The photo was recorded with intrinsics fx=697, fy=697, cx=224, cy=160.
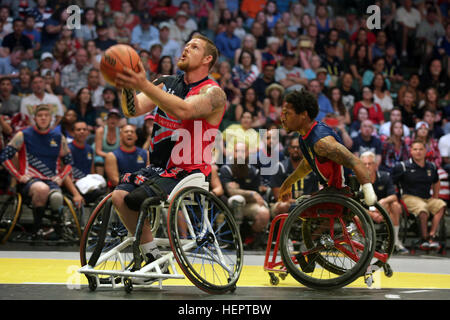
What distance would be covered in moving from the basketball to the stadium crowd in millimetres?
4567

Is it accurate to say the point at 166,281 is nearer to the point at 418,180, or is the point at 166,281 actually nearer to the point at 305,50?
the point at 418,180

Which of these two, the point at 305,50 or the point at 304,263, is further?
the point at 305,50

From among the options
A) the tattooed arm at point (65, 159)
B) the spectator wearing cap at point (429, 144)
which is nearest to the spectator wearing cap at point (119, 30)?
the tattooed arm at point (65, 159)

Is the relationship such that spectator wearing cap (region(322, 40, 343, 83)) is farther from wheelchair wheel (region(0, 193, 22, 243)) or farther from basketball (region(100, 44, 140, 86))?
basketball (region(100, 44, 140, 86))

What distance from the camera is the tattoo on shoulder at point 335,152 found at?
4.88 m

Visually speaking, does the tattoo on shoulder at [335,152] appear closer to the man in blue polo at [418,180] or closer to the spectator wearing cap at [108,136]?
the man in blue polo at [418,180]

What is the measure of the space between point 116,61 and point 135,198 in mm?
922

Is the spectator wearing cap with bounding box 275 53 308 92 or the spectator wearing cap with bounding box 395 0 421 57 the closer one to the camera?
the spectator wearing cap with bounding box 275 53 308 92

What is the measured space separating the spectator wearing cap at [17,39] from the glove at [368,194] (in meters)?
8.53

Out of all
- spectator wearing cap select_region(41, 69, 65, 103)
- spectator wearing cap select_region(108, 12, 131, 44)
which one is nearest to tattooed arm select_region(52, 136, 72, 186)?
spectator wearing cap select_region(41, 69, 65, 103)

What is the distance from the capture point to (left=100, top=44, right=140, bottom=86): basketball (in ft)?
13.8

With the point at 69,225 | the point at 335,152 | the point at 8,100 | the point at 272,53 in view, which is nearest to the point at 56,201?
the point at 69,225

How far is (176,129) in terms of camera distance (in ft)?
15.6

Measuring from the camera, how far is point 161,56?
12.0 m
